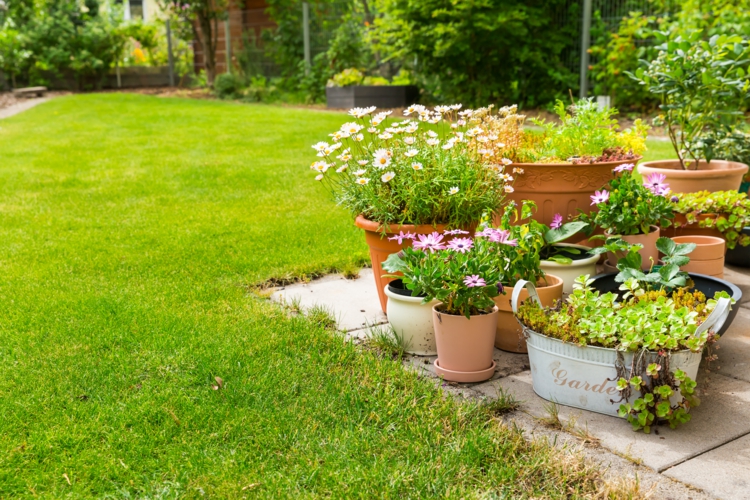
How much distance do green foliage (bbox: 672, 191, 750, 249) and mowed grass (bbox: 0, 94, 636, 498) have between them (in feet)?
5.46

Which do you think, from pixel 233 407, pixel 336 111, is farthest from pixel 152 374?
pixel 336 111

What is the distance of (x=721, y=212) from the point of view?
3486 millimetres

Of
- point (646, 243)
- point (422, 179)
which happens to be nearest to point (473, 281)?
point (422, 179)

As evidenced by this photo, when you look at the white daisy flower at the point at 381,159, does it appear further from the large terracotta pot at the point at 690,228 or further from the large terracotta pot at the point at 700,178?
the large terracotta pot at the point at 700,178

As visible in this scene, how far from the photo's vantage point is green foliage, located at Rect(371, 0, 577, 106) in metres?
9.34

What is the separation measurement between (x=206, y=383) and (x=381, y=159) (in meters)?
1.14

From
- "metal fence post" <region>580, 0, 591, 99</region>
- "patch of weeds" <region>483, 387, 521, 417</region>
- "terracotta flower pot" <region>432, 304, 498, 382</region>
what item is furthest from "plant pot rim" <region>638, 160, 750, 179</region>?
"metal fence post" <region>580, 0, 591, 99</region>

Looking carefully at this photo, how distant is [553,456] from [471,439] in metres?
0.23

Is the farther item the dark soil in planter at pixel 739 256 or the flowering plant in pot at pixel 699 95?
the flowering plant in pot at pixel 699 95

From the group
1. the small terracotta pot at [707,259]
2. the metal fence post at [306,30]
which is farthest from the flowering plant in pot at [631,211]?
the metal fence post at [306,30]

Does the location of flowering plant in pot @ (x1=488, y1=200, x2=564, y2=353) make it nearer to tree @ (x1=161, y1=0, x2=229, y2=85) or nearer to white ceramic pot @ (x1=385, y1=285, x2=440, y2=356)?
white ceramic pot @ (x1=385, y1=285, x2=440, y2=356)

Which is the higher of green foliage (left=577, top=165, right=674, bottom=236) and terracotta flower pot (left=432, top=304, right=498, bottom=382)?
green foliage (left=577, top=165, right=674, bottom=236)

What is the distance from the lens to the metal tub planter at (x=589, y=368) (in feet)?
7.15

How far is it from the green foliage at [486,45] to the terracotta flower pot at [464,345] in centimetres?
735
